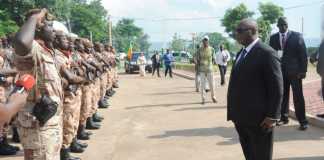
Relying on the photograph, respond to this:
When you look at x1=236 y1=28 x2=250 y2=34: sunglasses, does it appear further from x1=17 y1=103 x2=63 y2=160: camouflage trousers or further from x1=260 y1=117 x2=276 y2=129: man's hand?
x1=17 y1=103 x2=63 y2=160: camouflage trousers

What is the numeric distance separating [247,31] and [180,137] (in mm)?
3931

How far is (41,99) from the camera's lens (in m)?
4.65

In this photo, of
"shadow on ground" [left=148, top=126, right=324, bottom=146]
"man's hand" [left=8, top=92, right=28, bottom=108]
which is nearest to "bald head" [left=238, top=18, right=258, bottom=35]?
"man's hand" [left=8, top=92, right=28, bottom=108]

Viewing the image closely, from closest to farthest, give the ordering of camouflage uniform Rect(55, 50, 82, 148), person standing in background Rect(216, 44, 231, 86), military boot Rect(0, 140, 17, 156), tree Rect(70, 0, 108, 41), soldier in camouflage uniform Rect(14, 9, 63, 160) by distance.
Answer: soldier in camouflage uniform Rect(14, 9, 63, 160), camouflage uniform Rect(55, 50, 82, 148), military boot Rect(0, 140, 17, 156), person standing in background Rect(216, 44, 231, 86), tree Rect(70, 0, 108, 41)

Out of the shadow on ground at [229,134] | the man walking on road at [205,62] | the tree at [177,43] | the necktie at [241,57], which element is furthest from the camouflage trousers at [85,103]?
the tree at [177,43]

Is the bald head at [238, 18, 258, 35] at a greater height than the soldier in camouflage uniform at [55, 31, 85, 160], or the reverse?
the bald head at [238, 18, 258, 35]

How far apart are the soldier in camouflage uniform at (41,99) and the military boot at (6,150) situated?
3.14 metres

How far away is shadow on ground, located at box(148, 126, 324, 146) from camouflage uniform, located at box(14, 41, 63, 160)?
3.83 metres

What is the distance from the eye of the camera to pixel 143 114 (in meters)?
12.0

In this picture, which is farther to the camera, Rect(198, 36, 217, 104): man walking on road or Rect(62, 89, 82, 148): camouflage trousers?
Rect(198, 36, 217, 104): man walking on road

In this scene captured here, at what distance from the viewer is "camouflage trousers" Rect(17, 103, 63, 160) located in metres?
4.59

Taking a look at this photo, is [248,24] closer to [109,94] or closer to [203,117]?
[203,117]

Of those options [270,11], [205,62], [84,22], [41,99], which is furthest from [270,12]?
[41,99]

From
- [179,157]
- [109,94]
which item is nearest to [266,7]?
[109,94]
